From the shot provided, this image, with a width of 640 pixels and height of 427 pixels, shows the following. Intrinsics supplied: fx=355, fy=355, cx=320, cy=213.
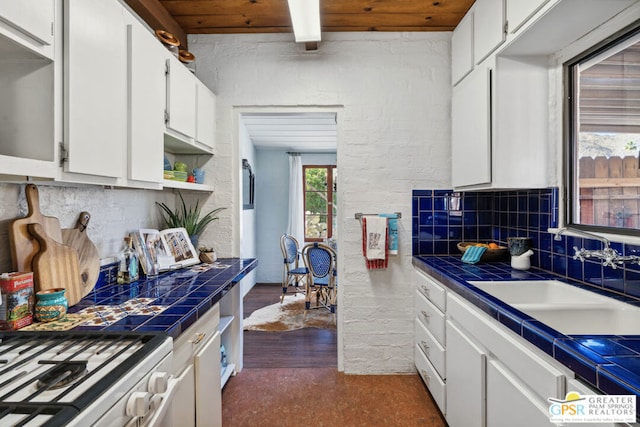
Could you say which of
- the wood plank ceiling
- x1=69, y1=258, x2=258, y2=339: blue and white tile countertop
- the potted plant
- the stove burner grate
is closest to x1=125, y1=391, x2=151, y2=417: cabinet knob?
the stove burner grate

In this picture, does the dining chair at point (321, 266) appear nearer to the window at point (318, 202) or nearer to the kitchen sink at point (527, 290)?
the window at point (318, 202)

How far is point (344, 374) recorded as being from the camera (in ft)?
8.64

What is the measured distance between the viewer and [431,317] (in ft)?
7.21

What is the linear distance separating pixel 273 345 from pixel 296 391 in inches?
30.9

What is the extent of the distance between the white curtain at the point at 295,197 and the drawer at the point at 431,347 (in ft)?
11.3

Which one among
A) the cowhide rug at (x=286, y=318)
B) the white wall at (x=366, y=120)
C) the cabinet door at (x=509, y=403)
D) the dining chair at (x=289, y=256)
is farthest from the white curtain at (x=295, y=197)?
the cabinet door at (x=509, y=403)

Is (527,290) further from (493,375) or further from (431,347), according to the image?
(431,347)

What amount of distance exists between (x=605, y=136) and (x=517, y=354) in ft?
3.97

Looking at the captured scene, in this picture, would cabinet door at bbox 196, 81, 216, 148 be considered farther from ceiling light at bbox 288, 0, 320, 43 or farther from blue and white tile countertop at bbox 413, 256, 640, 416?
blue and white tile countertop at bbox 413, 256, 640, 416

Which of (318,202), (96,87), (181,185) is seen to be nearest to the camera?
(96,87)

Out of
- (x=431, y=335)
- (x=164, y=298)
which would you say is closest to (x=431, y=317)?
(x=431, y=335)

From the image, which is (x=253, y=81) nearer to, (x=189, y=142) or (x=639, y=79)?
(x=189, y=142)

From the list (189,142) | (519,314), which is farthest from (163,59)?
(519,314)

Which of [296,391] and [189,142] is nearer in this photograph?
[189,142]
